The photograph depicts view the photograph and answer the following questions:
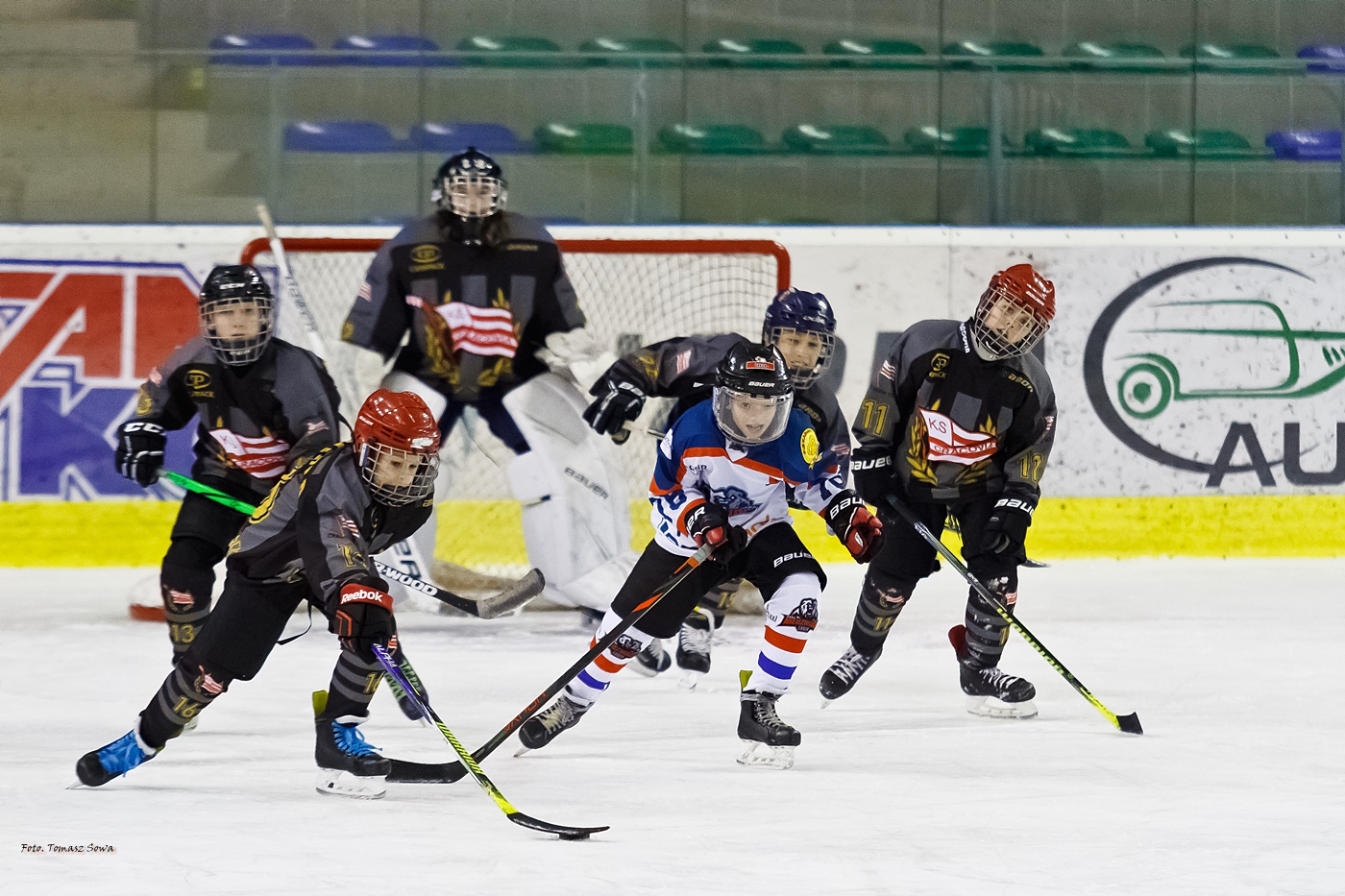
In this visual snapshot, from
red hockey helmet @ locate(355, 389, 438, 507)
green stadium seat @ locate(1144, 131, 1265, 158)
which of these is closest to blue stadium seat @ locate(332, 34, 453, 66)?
green stadium seat @ locate(1144, 131, 1265, 158)

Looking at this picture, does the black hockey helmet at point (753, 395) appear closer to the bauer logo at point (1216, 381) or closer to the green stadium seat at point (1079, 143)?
the bauer logo at point (1216, 381)

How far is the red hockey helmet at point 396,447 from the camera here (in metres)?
2.80

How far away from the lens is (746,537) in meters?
3.29

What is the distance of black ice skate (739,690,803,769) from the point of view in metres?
3.21

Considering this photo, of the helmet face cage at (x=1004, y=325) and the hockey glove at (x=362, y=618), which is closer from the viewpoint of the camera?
the hockey glove at (x=362, y=618)

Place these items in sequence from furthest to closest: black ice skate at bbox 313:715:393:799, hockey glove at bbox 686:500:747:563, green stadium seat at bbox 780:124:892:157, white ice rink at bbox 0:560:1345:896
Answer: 1. green stadium seat at bbox 780:124:892:157
2. hockey glove at bbox 686:500:747:563
3. black ice skate at bbox 313:715:393:799
4. white ice rink at bbox 0:560:1345:896

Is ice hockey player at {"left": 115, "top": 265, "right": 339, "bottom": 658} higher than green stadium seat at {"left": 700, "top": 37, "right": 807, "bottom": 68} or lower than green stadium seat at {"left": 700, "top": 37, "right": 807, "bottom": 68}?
lower

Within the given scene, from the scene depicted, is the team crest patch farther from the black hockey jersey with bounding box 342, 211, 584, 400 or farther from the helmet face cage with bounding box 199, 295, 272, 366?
the black hockey jersey with bounding box 342, 211, 584, 400

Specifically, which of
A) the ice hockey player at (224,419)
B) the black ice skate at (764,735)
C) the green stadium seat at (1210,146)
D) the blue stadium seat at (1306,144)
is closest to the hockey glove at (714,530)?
the black ice skate at (764,735)

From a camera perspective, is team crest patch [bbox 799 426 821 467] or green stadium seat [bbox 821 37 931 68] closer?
team crest patch [bbox 799 426 821 467]

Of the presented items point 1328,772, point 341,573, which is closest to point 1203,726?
point 1328,772

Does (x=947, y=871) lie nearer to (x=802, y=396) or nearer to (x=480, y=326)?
(x=802, y=396)

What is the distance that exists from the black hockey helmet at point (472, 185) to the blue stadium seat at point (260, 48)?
1.43 metres

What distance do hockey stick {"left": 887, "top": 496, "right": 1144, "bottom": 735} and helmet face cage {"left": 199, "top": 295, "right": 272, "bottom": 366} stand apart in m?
1.45
